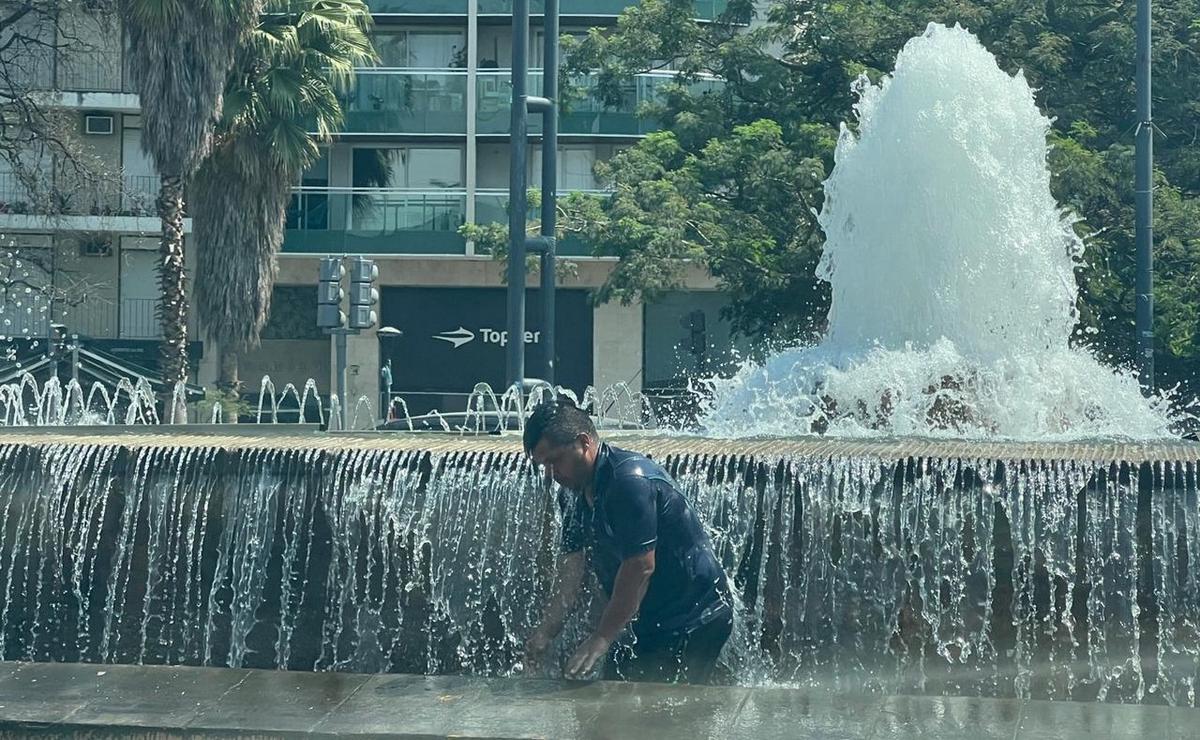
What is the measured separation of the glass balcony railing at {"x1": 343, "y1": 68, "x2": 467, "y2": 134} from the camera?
35.2 meters

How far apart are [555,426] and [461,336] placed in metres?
30.9

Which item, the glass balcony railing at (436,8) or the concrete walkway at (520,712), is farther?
the glass balcony railing at (436,8)

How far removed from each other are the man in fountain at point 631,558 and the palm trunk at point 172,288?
2142cm

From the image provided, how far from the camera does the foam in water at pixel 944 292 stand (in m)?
11.0

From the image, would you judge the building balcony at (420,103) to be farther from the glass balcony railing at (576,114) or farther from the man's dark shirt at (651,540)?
the man's dark shirt at (651,540)

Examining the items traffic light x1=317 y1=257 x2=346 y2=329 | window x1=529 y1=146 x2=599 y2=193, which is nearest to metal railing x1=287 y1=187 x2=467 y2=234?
window x1=529 y1=146 x2=599 y2=193

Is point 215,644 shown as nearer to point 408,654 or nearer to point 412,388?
point 408,654

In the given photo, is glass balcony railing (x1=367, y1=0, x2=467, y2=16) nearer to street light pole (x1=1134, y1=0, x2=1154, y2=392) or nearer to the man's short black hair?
street light pole (x1=1134, y1=0, x2=1154, y2=392)

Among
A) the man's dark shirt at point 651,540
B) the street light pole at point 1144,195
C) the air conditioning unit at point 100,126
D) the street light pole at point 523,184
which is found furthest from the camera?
the air conditioning unit at point 100,126

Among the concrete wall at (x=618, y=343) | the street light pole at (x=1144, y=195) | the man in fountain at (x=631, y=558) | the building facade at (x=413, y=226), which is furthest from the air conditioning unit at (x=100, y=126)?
the man in fountain at (x=631, y=558)

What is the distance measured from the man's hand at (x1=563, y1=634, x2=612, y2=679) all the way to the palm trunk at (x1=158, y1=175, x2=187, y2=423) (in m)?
21.6

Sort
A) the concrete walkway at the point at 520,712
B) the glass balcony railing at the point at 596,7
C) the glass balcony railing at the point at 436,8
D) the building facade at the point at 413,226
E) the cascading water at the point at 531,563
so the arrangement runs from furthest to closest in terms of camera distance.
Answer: the glass balcony railing at the point at 436,8
the building facade at the point at 413,226
the glass balcony railing at the point at 596,7
the cascading water at the point at 531,563
the concrete walkway at the point at 520,712

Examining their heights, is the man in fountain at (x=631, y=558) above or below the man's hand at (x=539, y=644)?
above

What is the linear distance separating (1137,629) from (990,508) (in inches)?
32.6
